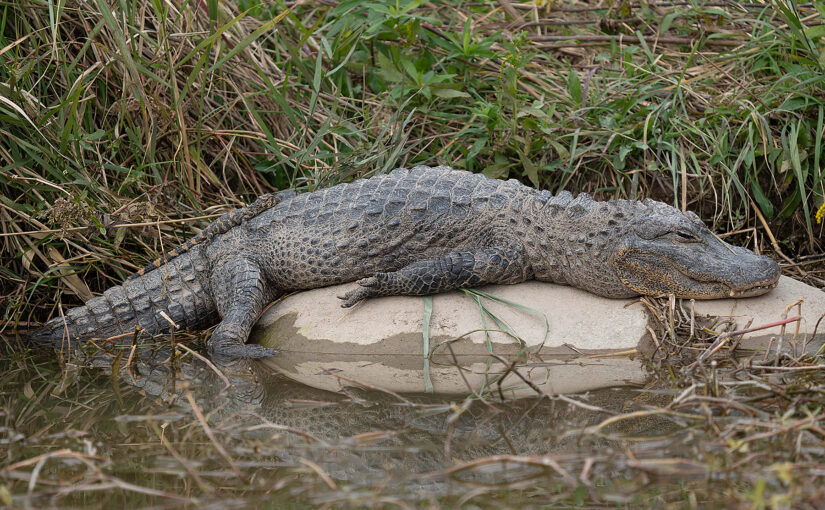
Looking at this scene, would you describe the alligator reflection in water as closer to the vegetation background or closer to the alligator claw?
the alligator claw

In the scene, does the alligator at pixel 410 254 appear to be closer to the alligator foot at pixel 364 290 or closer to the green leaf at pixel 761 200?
the alligator foot at pixel 364 290

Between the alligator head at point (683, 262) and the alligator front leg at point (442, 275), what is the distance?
61 cm

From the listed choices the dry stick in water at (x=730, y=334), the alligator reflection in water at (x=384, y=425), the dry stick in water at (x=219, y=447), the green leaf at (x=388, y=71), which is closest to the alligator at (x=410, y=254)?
the dry stick in water at (x=730, y=334)

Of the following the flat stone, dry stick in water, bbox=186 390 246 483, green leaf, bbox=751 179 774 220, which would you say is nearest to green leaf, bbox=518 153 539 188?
the flat stone

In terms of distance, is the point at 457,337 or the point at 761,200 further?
the point at 761,200

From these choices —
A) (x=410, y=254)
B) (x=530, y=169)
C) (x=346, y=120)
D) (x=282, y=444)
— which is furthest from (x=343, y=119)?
(x=282, y=444)

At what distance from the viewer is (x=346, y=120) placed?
5.49 m

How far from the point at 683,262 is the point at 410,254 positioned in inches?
56.5

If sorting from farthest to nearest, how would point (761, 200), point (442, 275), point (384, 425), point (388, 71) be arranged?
point (388, 71) → point (761, 200) → point (442, 275) → point (384, 425)

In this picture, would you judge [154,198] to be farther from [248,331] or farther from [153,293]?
[248,331]

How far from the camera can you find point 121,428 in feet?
9.38

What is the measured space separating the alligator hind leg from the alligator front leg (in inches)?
19.4

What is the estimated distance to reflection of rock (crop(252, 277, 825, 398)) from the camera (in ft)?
12.0

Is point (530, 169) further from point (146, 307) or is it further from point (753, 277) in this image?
point (146, 307)
